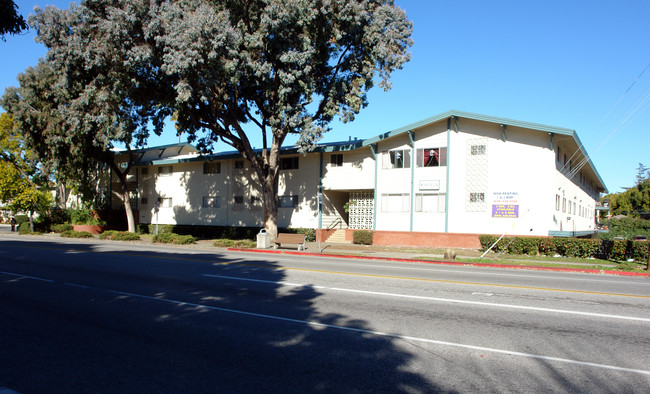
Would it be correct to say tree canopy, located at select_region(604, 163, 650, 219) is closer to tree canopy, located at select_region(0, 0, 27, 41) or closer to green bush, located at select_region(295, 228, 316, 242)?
green bush, located at select_region(295, 228, 316, 242)

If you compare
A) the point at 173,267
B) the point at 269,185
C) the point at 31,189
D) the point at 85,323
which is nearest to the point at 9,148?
the point at 31,189

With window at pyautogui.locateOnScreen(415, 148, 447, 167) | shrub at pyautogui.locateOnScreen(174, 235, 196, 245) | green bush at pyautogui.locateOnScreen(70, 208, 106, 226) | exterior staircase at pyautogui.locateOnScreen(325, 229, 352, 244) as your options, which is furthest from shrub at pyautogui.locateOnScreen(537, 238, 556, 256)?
green bush at pyautogui.locateOnScreen(70, 208, 106, 226)

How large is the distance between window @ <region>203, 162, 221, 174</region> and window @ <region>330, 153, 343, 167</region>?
10641 millimetres

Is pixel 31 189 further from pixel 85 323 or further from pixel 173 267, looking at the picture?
pixel 85 323

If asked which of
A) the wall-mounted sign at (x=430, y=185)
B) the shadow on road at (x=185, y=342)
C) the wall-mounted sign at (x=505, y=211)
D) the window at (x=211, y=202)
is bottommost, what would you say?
the shadow on road at (x=185, y=342)

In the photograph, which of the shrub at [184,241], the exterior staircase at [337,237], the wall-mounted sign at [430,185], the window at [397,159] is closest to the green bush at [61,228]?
the shrub at [184,241]

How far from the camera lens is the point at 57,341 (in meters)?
6.59

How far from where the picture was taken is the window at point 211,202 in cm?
3731

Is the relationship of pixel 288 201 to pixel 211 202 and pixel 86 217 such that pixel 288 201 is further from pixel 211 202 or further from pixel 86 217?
pixel 86 217

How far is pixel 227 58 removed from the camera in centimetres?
2288

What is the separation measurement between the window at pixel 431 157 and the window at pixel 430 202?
76.4 inches

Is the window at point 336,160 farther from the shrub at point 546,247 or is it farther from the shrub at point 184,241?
the shrub at point 546,247

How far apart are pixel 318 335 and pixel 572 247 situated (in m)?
20.0

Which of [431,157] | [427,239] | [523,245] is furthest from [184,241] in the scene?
[523,245]
